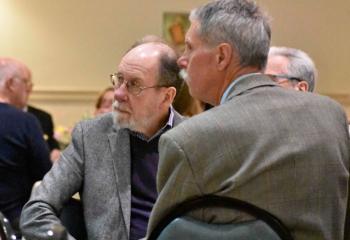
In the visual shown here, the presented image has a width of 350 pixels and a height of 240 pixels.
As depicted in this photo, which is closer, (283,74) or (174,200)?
(174,200)

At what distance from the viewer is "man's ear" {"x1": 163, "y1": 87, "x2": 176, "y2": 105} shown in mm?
2043

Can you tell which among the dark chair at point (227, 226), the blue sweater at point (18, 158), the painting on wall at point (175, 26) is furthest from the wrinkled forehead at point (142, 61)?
the painting on wall at point (175, 26)

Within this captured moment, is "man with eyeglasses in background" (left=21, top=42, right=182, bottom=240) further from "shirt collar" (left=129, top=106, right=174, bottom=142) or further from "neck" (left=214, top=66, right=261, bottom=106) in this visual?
"neck" (left=214, top=66, right=261, bottom=106)

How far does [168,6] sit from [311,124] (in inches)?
173

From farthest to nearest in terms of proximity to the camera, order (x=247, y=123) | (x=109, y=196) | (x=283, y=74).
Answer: (x=283, y=74) < (x=109, y=196) < (x=247, y=123)

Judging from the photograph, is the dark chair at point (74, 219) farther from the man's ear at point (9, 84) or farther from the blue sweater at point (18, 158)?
the man's ear at point (9, 84)

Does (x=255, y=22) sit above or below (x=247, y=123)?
above

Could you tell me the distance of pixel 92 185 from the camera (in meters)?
1.93

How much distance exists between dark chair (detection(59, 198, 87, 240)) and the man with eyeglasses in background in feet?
0.11

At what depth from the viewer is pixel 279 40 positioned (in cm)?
570

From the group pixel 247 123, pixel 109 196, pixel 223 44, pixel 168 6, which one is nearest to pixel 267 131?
pixel 247 123

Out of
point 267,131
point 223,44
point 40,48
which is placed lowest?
point 40,48

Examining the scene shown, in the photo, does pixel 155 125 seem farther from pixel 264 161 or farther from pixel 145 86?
pixel 264 161

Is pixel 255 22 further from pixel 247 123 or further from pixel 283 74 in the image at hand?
pixel 283 74
